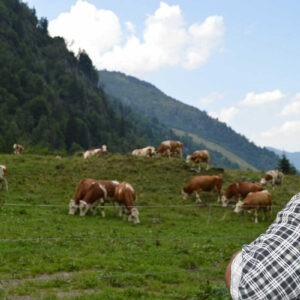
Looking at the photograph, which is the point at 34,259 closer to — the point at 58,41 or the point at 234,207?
the point at 234,207

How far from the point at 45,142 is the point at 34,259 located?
313 feet

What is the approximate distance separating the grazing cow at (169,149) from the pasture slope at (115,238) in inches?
233

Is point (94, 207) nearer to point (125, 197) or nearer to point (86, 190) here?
point (86, 190)

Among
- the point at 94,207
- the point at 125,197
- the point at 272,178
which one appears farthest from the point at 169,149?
the point at 125,197

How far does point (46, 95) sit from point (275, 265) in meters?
132

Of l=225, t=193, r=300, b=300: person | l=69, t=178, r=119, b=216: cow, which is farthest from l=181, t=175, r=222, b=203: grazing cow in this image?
l=225, t=193, r=300, b=300: person

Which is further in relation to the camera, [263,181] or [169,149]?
[169,149]

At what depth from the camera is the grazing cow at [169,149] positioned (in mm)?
40312

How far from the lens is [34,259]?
1285 cm

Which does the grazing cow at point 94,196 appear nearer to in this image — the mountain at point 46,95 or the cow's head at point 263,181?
the cow's head at point 263,181

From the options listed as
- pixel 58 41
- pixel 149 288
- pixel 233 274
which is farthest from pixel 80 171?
pixel 58 41

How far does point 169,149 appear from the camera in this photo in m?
40.3

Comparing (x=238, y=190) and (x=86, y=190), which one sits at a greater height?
(x=238, y=190)

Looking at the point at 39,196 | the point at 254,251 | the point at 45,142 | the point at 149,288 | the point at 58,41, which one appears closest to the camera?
the point at 254,251
